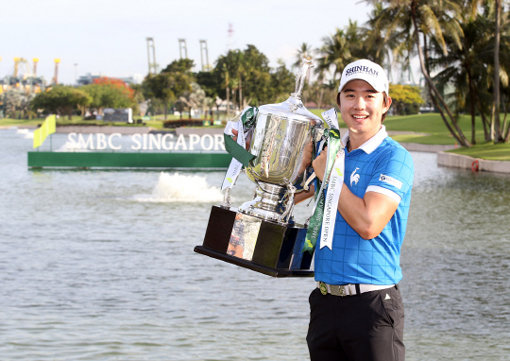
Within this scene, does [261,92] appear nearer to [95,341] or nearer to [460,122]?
[460,122]

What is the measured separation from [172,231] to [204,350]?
390 inches

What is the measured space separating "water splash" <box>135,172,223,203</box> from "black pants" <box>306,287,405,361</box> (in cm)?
2139

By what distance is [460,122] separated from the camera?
90562 millimetres

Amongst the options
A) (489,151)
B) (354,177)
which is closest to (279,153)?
(354,177)

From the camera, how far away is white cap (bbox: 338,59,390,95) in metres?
3.49

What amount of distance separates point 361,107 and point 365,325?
914 mm

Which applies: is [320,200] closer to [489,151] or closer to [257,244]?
[257,244]

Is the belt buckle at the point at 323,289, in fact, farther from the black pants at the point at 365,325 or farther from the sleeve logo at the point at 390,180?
the sleeve logo at the point at 390,180

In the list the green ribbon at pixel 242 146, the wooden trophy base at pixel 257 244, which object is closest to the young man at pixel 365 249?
the wooden trophy base at pixel 257 244

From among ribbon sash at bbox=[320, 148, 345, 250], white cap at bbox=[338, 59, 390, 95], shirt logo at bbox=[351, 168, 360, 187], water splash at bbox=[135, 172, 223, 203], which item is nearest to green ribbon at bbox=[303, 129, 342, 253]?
ribbon sash at bbox=[320, 148, 345, 250]

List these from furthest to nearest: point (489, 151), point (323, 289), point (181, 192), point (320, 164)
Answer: point (489, 151)
point (181, 192)
point (323, 289)
point (320, 164)

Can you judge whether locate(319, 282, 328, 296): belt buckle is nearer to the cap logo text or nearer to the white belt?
the white belt

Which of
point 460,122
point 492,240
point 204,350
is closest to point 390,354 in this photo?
point 204,350

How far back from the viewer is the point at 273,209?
4.06 metres
